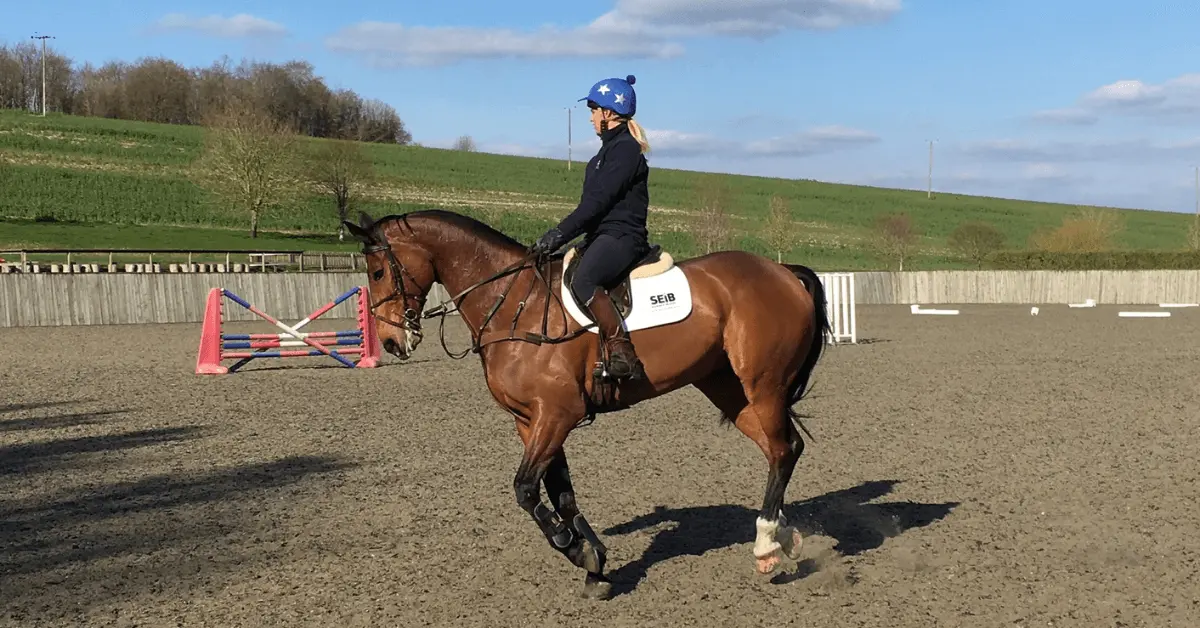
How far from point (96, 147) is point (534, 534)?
88.4 meters

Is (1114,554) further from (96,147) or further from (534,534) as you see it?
(96,147)

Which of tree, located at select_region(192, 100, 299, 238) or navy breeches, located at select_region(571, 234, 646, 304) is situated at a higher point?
tree, located at select_region(192, 100, 299, 238)

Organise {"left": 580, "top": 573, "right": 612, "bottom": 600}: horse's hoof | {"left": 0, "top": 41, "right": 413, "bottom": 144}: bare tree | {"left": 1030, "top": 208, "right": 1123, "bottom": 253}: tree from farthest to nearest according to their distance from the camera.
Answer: {"left": 0, "top": 41, "right": 413, "bottom": 144}: bare tree
{"left": 1030, "top": 208, "right": 1123, "bottom": 253}: tree
{"left": 580, "top": 573, "right": 612, "bottom": 600}: horse's hoof

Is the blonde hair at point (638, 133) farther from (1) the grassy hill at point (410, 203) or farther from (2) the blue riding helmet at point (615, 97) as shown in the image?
(1) the grassy hill at point (410, 203)

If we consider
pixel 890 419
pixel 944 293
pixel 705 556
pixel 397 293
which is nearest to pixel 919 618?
pixel 705 556

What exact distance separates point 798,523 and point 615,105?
317 centimetres

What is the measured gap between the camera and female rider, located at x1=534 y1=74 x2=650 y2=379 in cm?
652

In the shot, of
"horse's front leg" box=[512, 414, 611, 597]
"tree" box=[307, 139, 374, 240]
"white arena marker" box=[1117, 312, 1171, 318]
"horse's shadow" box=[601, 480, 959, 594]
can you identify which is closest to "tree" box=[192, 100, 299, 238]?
"tree" box=[307, 139, 374, 240]

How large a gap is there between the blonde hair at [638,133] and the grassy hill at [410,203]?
56.3 metres

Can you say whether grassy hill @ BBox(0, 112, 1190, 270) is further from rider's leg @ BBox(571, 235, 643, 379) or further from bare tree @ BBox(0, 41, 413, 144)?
rider's leg @ BBox(571, 235, 643, 379)

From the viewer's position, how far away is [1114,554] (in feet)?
22.4

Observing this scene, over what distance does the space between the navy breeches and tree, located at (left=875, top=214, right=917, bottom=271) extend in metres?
63.9

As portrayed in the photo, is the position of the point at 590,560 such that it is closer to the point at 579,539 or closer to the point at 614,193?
the point at 579,539

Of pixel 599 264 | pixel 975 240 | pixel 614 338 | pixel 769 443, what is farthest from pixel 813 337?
pixel 975 240
